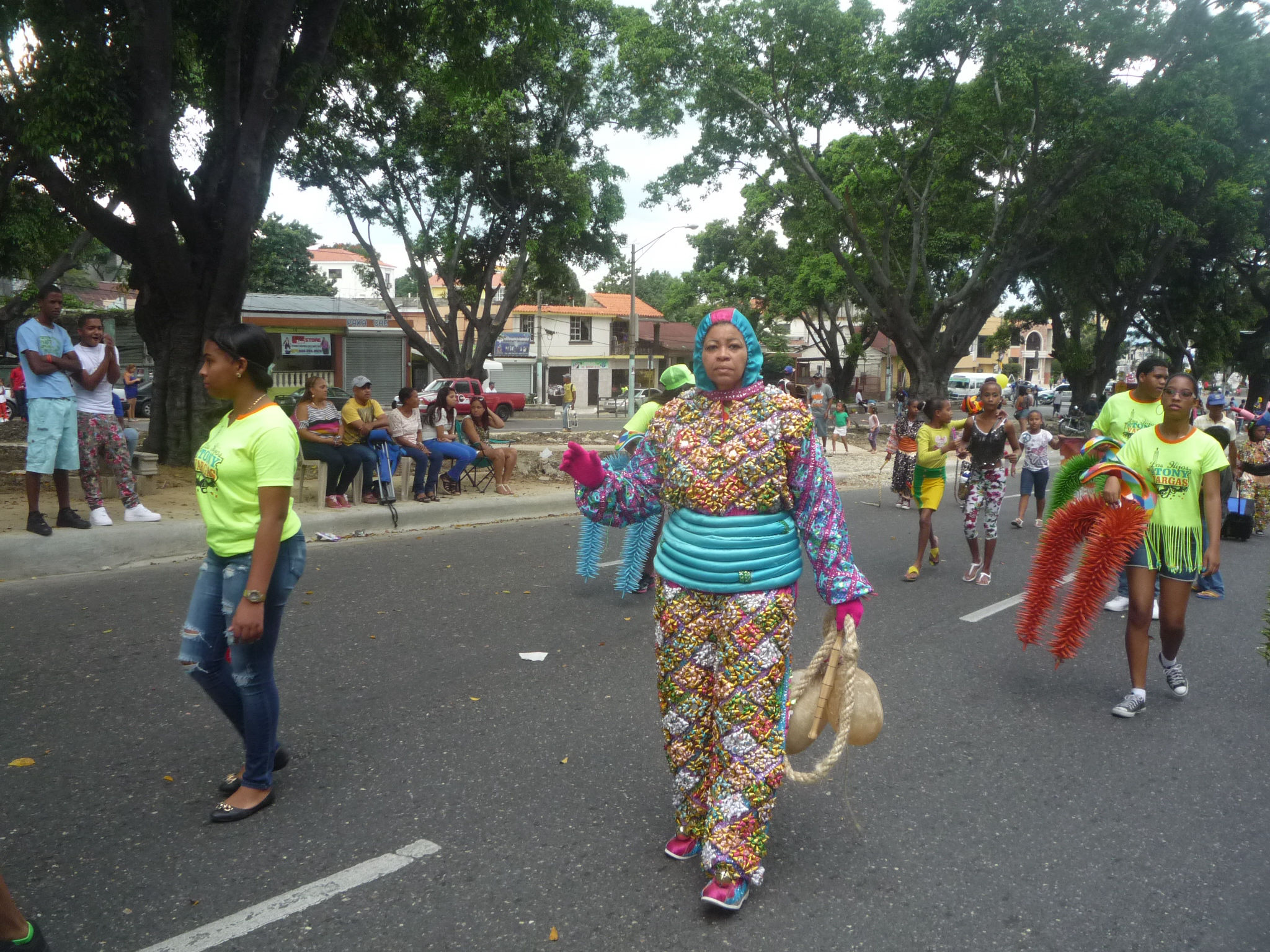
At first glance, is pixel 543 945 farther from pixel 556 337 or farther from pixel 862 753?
pixel 556 337

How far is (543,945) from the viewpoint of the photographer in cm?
287

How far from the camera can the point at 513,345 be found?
55.8 m

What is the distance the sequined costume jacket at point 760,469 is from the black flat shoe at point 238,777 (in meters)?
1.96

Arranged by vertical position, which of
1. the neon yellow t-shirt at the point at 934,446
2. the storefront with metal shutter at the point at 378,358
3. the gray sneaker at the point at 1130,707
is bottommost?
the gray sneaker at the point at 1130,707

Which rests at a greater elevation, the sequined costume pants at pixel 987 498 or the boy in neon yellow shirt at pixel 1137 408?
the boy in neon yellow shirt at pixel 1137 408

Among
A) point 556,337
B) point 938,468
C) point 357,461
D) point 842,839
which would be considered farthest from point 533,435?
point 556,337

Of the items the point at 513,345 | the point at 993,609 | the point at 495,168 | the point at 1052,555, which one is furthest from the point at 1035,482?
the point at 513,345

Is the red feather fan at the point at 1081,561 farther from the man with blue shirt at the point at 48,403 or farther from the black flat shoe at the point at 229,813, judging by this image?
the man with blue shirt at the point at 48,403

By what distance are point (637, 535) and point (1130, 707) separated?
3444 millimetres

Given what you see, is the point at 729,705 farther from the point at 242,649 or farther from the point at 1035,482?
the point at 1035,482

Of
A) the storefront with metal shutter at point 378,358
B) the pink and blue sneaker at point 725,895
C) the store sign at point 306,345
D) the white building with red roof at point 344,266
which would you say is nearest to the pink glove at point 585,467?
the pink and blue sneaker at point 725,895

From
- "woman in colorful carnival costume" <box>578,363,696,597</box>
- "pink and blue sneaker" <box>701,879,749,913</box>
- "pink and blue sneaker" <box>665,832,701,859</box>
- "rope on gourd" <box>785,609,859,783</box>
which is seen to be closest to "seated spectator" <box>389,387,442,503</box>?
"woman in colorful carnival costume" <box>578,363,696,597</box>

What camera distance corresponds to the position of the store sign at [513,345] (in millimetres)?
55625

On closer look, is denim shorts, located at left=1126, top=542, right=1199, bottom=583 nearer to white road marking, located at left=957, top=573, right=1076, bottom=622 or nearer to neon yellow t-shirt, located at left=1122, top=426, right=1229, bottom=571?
neon yellow t-shirt, located at left=1122, top=426, right=1229, bottom=571
